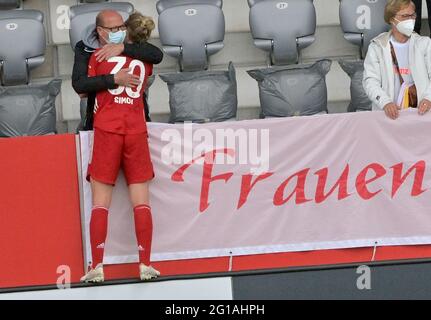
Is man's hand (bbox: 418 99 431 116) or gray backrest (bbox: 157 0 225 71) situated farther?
gray backrest (bbox: 157 0 225 71)

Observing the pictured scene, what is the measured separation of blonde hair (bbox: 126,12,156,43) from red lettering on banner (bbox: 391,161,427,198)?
1553mm

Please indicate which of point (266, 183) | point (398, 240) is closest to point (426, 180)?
point (398, 240)

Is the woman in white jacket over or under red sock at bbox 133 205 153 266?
over

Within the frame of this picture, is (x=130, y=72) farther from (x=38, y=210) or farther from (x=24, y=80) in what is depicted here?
(x=24, y=80)

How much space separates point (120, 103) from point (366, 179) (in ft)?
4.69

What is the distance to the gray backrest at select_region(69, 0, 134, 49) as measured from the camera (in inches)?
328

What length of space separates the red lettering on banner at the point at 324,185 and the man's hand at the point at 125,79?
3.70 ft

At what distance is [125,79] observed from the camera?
6.36m

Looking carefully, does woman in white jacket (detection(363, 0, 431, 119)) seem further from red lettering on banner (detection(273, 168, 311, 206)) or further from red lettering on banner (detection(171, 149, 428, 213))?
red lettering on banner (detection(273, 168, 311, 206))

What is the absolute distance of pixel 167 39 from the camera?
839 centimetres

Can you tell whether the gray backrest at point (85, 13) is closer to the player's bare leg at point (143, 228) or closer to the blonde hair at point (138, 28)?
the blonde hair at point (138, 28)

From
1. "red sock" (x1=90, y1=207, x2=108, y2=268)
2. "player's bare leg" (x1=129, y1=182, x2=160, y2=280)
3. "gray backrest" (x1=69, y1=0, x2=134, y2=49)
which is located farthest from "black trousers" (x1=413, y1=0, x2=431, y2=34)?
"red sock" (x1=90, y1=207, x2=108, y2=268)

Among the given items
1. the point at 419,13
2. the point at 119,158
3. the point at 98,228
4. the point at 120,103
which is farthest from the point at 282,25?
the point at 98,228
